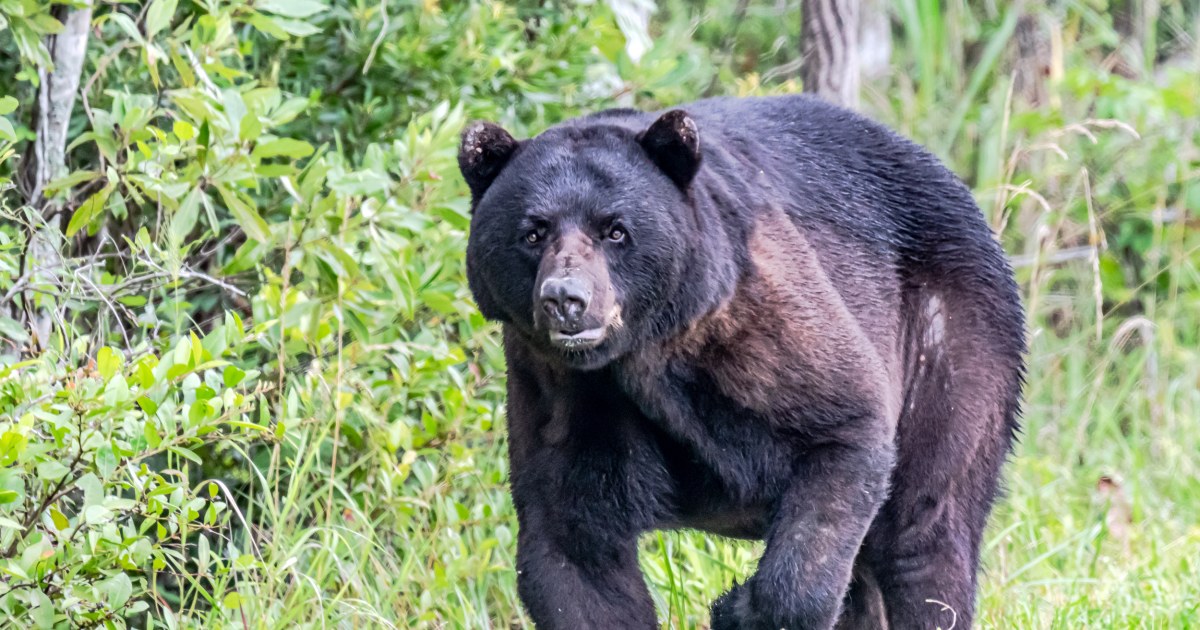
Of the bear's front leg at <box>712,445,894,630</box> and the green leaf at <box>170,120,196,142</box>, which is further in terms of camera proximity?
the green leaf at <box>170,120,196,142</box>

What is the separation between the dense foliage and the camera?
3.66 meters

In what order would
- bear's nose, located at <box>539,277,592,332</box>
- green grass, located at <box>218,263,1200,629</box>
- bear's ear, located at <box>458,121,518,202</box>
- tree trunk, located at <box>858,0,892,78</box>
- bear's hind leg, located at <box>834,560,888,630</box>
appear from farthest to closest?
Answer: tree trunk, located at <box>858,0,892,78</box> → green grass, located at <box>218,263,1200,629</box> → bear's hind leg, located at <box>834,560,888,630</box> → bear's ear, located at <box>458,121,518,202</box> → bear's nose, located at <box>539,277,592,332</box>

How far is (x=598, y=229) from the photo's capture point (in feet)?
11.7

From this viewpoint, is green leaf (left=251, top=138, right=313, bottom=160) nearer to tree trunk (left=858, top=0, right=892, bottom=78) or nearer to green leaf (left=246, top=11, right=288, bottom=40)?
green leaf (left=246, top=11, right=288, bottom=40)

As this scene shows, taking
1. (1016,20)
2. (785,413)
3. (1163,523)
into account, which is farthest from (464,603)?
(1016,20)

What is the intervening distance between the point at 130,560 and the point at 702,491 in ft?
4.69

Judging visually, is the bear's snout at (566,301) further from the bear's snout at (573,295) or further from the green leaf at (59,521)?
the green leaf at (59,521)

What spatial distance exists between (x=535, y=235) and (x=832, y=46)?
2671 millimetres

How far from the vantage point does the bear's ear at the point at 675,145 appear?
3596mm

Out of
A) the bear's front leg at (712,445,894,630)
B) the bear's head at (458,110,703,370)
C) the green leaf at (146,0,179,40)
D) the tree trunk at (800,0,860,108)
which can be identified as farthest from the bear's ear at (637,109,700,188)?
the tree trunk at (800,0,860,108)

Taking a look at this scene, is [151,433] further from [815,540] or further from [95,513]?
[815,540]

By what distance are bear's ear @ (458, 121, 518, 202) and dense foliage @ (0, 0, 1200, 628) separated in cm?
63

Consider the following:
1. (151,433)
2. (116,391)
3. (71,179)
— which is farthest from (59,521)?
(71,179)

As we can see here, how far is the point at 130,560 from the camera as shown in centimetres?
357
